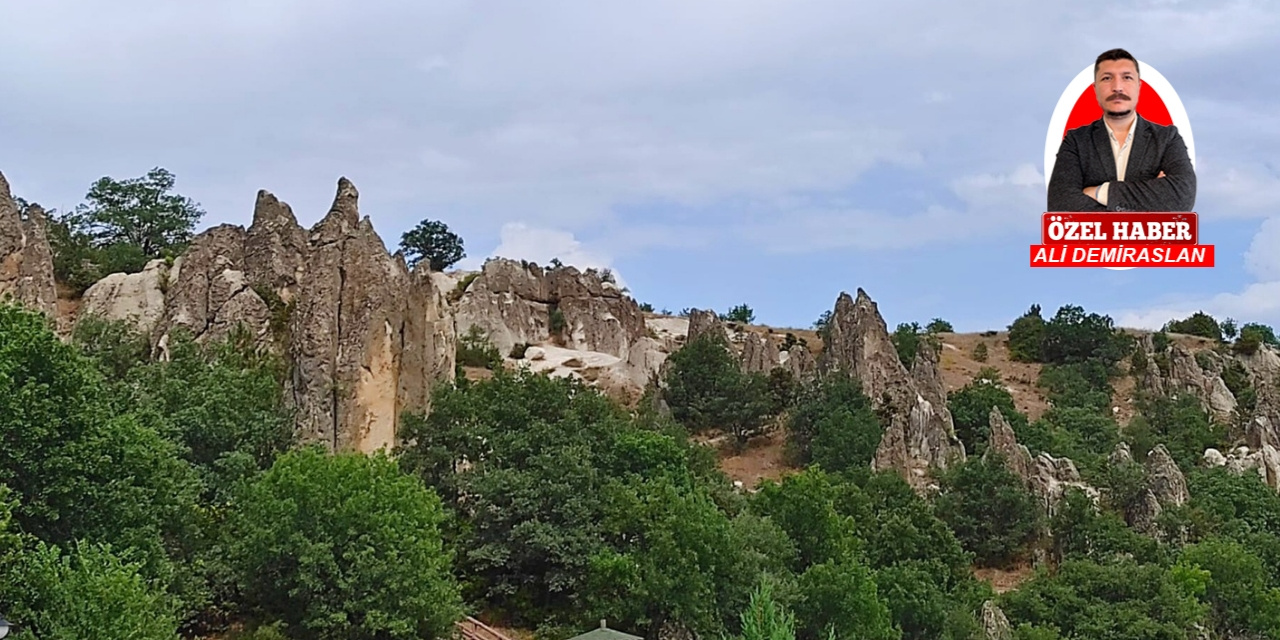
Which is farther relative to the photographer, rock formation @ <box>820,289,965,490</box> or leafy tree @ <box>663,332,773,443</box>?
leafy tree @ <box>663,332,773,443</box>

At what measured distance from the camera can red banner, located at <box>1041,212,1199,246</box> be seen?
12383 mm

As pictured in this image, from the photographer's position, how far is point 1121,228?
12469 millimetres

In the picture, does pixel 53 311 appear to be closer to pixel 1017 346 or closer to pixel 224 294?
pixel 224 294

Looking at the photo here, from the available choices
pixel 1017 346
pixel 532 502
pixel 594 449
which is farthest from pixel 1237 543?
pixel 1017 346

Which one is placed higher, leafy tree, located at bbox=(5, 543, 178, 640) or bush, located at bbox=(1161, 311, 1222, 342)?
bush, located at bbox=(1161, 311, 1222, 342)

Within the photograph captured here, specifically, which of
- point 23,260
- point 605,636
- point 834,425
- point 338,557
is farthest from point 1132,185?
point 834,425

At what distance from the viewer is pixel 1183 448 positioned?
188 ft

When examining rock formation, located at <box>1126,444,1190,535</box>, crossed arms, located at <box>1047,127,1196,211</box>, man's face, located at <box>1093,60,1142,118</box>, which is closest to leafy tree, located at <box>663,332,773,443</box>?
rock formation, located at <box>1126,444,1190,535</box>

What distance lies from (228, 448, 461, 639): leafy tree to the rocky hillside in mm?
9548

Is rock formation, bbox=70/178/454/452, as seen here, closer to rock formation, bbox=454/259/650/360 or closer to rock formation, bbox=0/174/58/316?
rock formation, bbox=0/174/58/316

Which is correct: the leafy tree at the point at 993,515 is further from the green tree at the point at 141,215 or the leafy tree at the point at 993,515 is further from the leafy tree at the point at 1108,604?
the green tree at the point at 141,215

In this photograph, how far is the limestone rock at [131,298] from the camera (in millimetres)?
40875

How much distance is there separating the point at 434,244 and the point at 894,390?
149ft

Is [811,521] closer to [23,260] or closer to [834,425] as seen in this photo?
[834,425]
